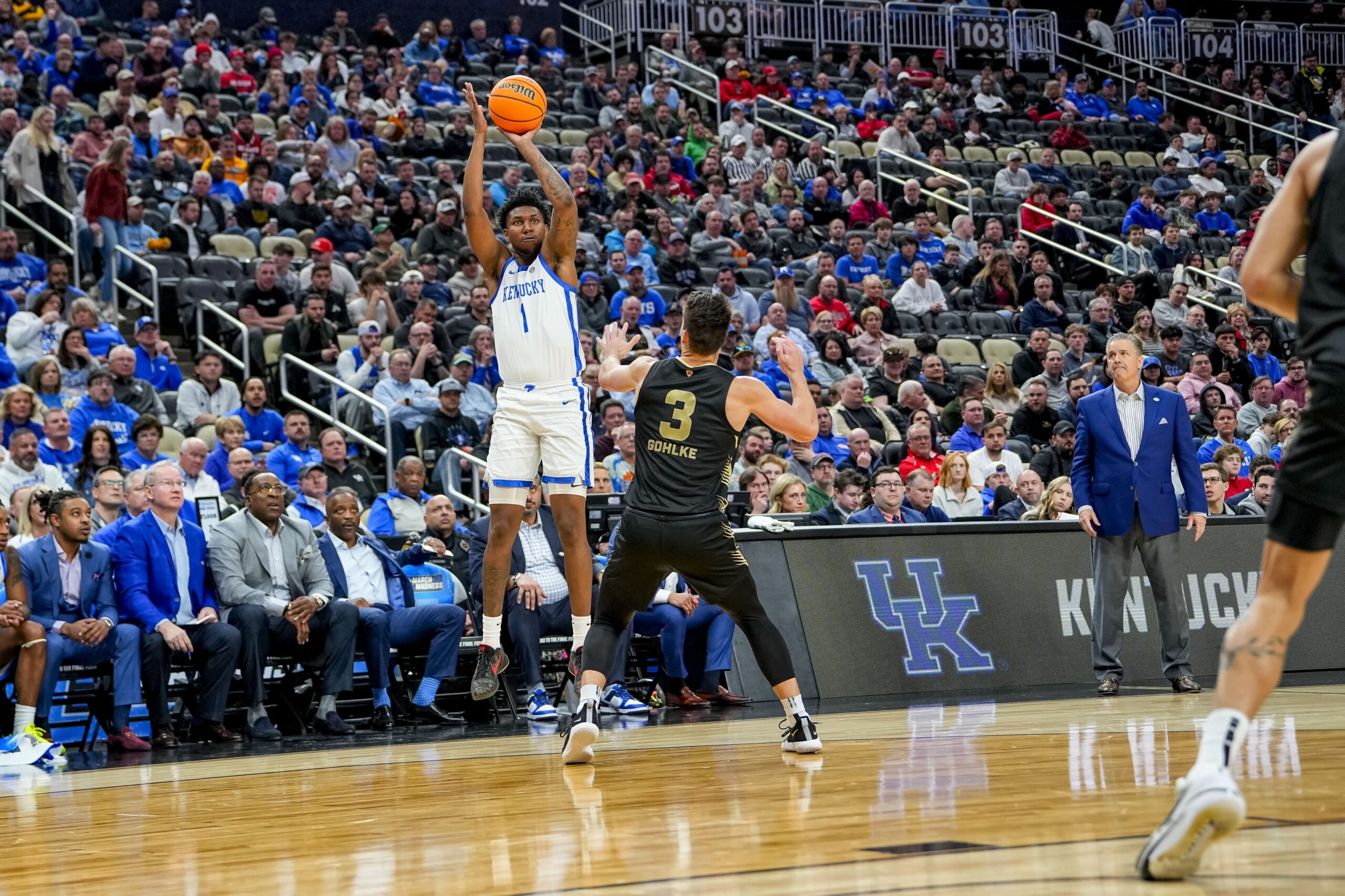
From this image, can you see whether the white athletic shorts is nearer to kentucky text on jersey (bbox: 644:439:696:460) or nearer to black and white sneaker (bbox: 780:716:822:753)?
kentucky text on jersey (bbox: 644:439:696:460)

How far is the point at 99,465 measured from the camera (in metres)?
10.5

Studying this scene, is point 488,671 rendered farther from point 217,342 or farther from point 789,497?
point 217,342

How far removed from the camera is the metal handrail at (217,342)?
536 inches

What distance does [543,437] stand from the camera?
25.0 ft

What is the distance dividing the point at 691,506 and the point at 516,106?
219 centimetres

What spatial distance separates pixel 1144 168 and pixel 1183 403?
1530 cm

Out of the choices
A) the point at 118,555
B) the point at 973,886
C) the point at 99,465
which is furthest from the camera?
the point at 99,465

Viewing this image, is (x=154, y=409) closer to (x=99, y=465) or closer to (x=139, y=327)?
(x=139, y=327)

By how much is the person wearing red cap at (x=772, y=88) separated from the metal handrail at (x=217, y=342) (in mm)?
11381

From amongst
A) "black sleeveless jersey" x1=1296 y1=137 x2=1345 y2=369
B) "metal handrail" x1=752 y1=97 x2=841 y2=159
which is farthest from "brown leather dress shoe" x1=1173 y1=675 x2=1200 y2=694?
"metal handrail" x1=752 y1=97 x2=841 y2=159

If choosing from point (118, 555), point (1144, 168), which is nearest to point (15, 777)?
point (118, 555)

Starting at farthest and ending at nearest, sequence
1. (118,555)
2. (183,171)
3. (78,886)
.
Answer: (183,171) < (118,555) < (78,886)

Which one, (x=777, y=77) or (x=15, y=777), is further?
(x=777, y=77)

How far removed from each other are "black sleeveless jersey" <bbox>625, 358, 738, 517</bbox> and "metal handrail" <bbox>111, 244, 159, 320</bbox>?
899 cm
